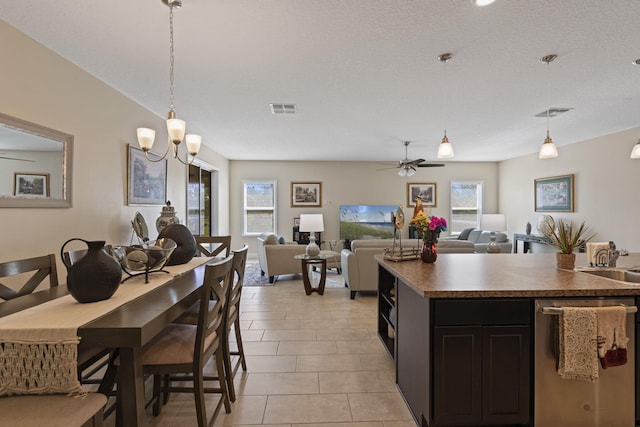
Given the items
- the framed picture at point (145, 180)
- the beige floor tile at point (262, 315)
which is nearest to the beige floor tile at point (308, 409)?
the beige floor tile at point (262, 315)

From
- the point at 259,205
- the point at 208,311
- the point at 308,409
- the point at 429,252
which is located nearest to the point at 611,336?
the point at 429,252

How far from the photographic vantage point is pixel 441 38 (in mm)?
2328

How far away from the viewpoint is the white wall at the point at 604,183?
4.86 m

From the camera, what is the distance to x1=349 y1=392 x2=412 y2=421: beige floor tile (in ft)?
6.65

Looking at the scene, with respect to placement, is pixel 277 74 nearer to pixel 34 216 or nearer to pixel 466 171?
pixel 34 216

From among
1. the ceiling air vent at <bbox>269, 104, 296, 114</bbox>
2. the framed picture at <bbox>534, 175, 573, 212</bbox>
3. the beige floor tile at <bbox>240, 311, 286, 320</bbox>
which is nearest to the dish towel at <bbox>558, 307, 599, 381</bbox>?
the beige floor tile at <bbox>240, 311, 286, 320</bbox>

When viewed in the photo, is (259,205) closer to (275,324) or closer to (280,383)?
(275,324)

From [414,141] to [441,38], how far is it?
3.59 metres

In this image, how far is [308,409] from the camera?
2.11m

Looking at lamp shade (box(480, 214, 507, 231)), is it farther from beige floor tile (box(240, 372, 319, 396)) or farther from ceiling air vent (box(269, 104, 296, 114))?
beige floor tile (box(240, 372, 319, 396))

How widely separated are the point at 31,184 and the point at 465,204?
349 inches

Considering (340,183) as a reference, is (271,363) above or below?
below

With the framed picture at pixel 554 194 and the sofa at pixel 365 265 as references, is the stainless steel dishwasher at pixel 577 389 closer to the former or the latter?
the sofa at pixel 365 265

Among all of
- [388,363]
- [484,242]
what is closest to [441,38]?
[388,363]
